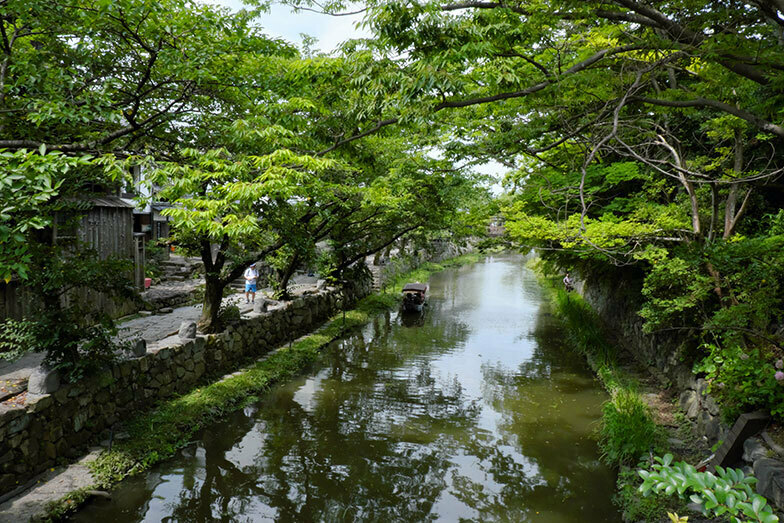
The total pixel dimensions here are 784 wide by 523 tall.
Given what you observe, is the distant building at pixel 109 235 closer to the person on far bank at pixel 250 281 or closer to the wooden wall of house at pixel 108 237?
the wooden wall of house at pixel 108 237

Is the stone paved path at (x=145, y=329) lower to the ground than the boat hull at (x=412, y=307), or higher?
higher

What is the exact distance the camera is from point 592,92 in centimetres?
745

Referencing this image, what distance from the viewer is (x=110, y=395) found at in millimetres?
8359

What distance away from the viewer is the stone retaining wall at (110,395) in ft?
21.3

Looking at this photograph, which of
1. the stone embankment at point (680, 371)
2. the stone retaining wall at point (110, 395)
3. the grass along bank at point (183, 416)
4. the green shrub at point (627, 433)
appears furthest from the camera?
the green shrub at point (627, 433)

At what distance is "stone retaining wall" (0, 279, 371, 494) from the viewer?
6504 mm

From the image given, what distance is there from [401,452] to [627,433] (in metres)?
4.09

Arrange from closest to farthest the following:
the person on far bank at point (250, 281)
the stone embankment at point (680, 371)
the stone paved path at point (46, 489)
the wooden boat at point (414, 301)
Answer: the stone embankment at point (680, 371) → the stone paved path at point (46, 489) → the person on far bank at point (250, 281) → the wooden boat at point (414, 301)

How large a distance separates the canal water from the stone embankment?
68.3 inches

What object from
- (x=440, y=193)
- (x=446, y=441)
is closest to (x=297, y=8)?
(x=446, y=441)

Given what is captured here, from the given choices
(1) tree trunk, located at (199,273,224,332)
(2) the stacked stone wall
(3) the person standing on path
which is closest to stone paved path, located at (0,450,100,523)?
(1) tree trunk, located at (199,273,224,332)

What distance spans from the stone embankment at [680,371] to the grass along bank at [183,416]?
8.55 m

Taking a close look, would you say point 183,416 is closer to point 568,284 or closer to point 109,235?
point 109,235

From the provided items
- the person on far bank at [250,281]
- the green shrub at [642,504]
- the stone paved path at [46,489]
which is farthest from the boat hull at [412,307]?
the stone paved path at [46,489]
